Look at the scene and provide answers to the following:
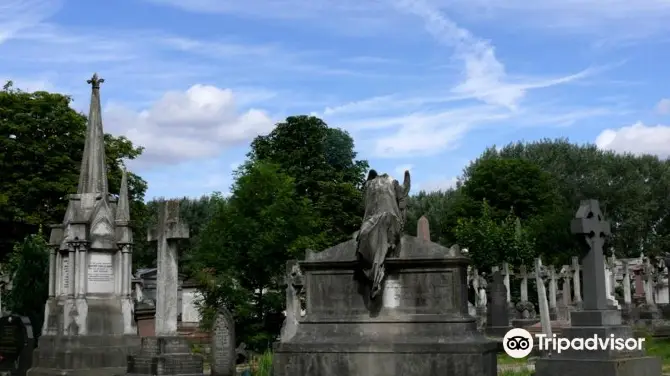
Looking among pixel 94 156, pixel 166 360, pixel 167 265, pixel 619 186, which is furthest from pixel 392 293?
pixel 619 186

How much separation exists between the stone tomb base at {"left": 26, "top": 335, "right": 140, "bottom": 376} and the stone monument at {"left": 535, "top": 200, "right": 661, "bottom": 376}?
1109 cm

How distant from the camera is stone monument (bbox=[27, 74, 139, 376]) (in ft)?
66.7

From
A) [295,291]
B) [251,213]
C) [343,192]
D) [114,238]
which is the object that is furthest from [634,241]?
[114,238]

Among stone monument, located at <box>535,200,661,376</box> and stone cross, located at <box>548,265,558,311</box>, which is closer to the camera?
stone monument, located at <box>535,200,661,376</box>

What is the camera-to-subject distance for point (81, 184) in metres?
22.1

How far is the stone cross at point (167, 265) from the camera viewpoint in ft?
57.4

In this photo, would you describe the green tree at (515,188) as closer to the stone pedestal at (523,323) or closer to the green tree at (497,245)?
the green tree at (497,245)

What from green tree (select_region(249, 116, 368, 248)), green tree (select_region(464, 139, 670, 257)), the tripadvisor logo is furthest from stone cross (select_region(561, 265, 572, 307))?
the tripadvisor logo

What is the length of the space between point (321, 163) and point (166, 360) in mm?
38165

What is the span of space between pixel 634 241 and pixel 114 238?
168ft

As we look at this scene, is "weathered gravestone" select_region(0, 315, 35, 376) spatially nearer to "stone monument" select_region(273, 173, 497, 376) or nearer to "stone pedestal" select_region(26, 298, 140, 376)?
"stone pedestal" select_region(26, 298, 140, 376)

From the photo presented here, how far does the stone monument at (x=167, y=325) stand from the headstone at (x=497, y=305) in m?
16.9

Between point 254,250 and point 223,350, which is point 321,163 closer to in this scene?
point 254,250

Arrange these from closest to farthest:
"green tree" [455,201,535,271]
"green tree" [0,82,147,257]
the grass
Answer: the grass, "green tree" [0,82,147,257], "green tree" [455,201,535,271]
